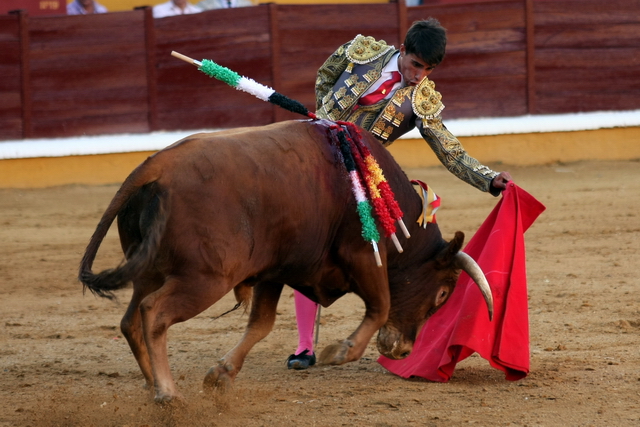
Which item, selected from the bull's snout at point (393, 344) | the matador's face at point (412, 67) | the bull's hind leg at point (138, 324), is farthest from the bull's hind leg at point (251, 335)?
the matador's face at point (412, 67)

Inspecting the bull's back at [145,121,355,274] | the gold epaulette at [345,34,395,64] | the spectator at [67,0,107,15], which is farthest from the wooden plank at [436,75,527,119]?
the bull's back at [145,121,355,274]

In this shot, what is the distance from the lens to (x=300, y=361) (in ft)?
12.4

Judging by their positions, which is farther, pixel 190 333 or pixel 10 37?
pixel 10 37

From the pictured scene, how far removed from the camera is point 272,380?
3.59m

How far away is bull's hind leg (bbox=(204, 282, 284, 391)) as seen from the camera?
10.5ft

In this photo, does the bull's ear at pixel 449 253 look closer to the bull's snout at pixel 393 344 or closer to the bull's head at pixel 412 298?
the bull's head at pixel 412 298

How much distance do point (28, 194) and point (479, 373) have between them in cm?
489

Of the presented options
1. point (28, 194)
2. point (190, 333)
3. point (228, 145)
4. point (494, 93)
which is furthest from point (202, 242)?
point (494, 93)

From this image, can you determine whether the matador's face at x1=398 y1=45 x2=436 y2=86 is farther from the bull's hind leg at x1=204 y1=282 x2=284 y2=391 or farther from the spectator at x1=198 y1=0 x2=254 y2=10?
the spectator at x1=198 y1=0 x2=254 y2=10

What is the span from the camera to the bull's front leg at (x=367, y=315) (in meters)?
3.14

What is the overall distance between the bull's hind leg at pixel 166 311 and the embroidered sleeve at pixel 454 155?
1.31 metres

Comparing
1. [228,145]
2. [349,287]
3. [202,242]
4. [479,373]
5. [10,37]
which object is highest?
[10,37]

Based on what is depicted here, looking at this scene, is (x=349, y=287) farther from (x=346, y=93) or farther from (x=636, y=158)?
(x=636, y=158)

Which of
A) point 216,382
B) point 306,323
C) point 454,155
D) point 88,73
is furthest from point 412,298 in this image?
point 88,73
